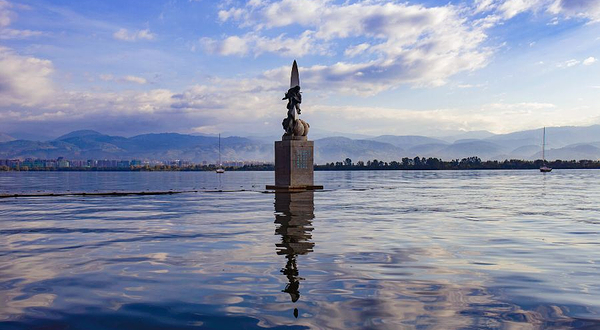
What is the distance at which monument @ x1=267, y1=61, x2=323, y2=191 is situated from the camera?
4622 centimetres

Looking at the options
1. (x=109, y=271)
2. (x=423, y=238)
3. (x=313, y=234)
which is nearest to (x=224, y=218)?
(x=313, y=234)

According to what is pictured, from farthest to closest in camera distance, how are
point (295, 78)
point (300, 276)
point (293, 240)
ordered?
point (295, 78) → point (293, 240) → point (300, 276)

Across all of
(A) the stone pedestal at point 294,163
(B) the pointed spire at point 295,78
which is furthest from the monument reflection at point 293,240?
(B) the pointed spire at point 295,78

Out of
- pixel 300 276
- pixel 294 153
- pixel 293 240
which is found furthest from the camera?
pixel 294 153

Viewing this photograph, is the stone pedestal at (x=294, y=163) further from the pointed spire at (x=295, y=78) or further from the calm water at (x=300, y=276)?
the calm water at (x=300, y=276)

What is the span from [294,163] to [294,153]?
3.14ft

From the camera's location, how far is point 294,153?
4612 cm

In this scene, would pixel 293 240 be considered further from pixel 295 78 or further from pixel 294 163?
pixel 295 78

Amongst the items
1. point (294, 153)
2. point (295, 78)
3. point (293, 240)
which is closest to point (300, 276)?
point (293, 240)

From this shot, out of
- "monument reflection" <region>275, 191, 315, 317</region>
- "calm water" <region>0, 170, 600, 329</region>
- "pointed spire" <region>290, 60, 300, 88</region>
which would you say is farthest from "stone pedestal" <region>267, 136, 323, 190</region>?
"calm water" <region>0, 170, 600, 329</region>

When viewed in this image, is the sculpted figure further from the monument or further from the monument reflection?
the monument reflection

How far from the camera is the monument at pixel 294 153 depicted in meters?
46.2

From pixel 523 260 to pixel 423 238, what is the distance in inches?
158

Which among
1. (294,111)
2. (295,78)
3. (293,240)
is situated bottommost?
(293,240)
